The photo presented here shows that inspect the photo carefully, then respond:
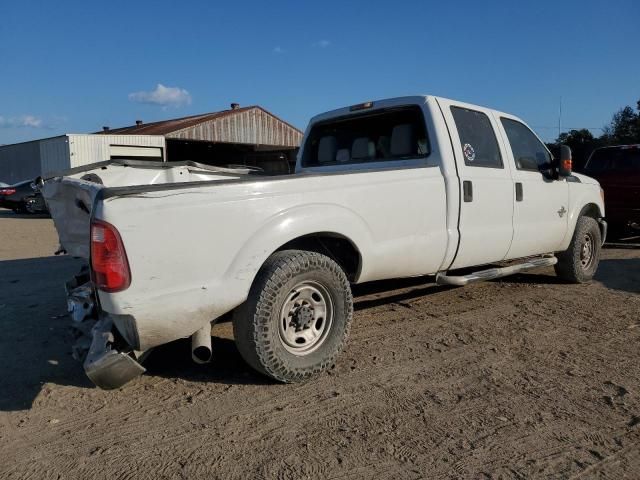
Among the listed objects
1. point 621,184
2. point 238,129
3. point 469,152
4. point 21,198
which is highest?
point 238,129

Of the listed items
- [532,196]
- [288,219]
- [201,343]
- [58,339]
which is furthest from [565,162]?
[58,339]

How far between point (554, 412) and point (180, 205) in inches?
98.8

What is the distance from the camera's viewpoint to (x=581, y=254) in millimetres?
6648

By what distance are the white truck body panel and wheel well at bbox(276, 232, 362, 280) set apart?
0.22 ft

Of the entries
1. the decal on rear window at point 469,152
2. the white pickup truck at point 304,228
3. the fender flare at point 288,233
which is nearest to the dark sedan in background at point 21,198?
the white pickup truck at point 304,228

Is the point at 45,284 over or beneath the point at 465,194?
beneath

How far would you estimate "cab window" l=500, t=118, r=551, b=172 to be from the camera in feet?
18.1

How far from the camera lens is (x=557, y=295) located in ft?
19.8

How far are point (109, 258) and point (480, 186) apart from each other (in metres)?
3.27

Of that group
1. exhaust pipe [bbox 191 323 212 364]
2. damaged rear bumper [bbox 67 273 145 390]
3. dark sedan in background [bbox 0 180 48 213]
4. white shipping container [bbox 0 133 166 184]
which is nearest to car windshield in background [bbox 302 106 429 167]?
exhaust pipe [bbox 191 323 212 364]

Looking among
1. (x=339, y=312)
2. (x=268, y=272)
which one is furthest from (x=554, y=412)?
(x=268, y=272)

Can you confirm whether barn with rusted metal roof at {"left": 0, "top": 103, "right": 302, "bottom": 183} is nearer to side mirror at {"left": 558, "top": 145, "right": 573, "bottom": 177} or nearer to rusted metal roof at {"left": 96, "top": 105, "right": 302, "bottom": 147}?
rusted metal roof at {"left": 96, "top": 105, "right": 302, "bottom": 147}

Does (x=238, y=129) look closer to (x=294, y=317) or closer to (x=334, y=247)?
(x=334, y=247)

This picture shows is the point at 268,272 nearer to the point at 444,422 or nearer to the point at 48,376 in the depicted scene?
the point at 444,422
